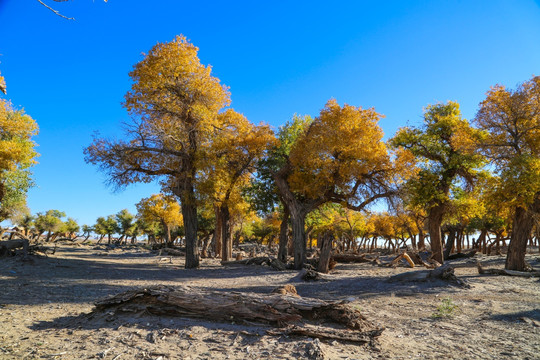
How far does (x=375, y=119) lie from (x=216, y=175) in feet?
32.9

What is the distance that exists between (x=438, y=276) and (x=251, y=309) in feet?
28.5

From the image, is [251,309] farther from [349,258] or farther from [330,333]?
[349,258]

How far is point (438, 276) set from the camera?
1124 centimetres

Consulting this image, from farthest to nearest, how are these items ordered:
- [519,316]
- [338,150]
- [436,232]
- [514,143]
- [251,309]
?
[436,232]
[338,150]
[514,143]
[519,316]
[251,309]

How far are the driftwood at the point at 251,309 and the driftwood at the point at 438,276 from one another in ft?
23.0

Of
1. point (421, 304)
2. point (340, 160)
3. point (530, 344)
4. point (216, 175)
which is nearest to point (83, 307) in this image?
point (421, 304)

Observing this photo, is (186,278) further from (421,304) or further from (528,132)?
(528,132)

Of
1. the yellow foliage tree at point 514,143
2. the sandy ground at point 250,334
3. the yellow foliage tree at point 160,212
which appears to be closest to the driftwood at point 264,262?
the sandy ground at point 250,334

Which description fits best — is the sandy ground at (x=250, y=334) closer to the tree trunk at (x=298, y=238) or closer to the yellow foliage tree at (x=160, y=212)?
the tree trunk at (x=298, y=238)

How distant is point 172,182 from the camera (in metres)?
19.2

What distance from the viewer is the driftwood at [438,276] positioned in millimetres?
10883

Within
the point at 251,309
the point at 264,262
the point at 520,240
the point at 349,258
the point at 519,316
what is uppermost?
the point at 520,240

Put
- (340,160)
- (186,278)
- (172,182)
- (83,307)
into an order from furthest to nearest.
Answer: (172,182), (340,160), (186,278), (83,307)

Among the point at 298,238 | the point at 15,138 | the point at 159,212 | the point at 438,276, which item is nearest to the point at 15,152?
the point at 15,138
